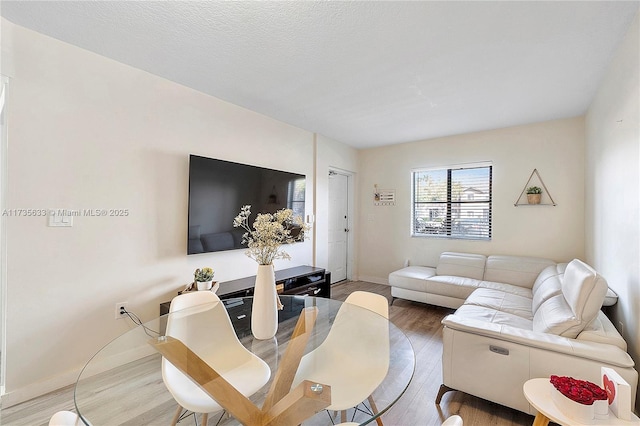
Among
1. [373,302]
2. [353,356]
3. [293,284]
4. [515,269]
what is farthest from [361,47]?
[515,269]

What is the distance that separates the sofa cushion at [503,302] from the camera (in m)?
2.54

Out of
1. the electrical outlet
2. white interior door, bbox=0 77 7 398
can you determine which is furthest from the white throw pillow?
white interior door, bbox=0 77 7 398

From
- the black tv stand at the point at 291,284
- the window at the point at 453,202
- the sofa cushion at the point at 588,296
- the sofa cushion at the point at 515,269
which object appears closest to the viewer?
the sofa cushion at the point at 588,296

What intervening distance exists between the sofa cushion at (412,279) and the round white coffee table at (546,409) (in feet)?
7.11

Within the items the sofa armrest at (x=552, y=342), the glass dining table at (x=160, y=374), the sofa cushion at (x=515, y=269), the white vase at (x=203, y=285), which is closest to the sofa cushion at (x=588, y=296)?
the sofa armrest at (x=552, y=342)

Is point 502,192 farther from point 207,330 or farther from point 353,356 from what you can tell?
point 207,330

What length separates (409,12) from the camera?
168cm

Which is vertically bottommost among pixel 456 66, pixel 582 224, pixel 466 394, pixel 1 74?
pixel 466 394

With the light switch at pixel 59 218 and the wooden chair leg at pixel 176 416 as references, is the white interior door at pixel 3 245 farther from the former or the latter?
the wooden chair leg at pixel 176 416

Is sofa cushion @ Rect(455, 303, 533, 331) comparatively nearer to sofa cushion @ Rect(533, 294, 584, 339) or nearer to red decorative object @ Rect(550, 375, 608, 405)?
sofa cushion @ Rect(533, 294, 584, 339)

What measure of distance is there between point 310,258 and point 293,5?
3.17m

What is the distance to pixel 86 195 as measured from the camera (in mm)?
2125

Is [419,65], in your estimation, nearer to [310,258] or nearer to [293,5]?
[293,5]

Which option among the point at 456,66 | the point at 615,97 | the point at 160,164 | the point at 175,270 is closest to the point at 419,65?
the point at 456,66
